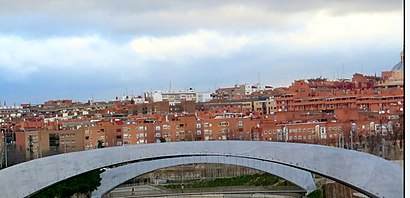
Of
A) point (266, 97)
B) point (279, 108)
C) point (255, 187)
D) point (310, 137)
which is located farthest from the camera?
point (266, 97)

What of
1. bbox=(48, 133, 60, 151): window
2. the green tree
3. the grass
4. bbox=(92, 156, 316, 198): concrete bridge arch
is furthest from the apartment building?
the green tree

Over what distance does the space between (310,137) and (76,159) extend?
6719mm

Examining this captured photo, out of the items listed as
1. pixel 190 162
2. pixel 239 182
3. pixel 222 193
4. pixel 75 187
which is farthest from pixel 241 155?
pixel 239 182

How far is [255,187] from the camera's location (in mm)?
7980

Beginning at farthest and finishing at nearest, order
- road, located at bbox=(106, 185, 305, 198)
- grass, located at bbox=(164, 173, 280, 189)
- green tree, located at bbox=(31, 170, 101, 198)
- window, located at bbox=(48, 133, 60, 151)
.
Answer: window, located at bbox=(48, 133, 60, 151) < grass, located at bbox=(164, 173, 280, 189) < road, located at bbox=(106, 185, 305, 198) < green tree, located at bbox=(31, 170, 101, 198)

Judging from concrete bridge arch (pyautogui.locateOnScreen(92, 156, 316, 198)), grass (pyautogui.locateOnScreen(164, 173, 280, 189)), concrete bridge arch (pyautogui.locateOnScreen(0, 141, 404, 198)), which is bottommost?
grass (pyautogui.locateOnScreen(164, 173, 280, 189))

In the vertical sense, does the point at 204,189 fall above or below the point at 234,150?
below

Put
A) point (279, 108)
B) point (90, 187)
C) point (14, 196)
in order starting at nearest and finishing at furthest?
point (14, 196) < point (90, 187) < point (279, 108)

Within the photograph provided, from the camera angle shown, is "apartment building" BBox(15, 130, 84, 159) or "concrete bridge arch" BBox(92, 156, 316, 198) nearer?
"concrete bridge arch" BBox(92, 156, 316, 198)

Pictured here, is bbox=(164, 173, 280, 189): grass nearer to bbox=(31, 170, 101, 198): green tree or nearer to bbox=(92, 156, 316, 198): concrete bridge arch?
bbox=(92, 156, 316, 198): concrete bridge arch

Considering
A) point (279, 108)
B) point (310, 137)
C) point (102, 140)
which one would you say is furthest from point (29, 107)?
point (310, 137)

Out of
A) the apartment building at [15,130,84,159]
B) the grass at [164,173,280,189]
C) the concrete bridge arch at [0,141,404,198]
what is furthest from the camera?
the apartment building at [15,130,84,159]

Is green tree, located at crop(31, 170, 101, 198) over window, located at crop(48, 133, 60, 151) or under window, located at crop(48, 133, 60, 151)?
under

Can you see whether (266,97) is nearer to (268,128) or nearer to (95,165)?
(268,128)
